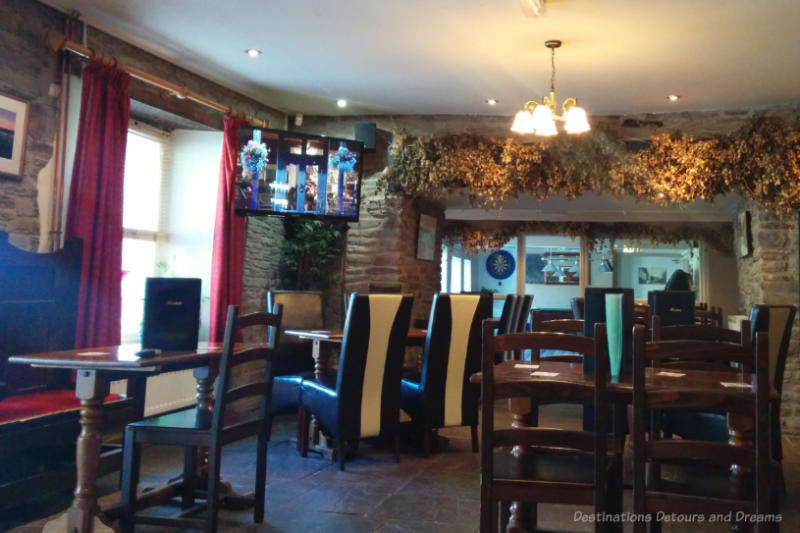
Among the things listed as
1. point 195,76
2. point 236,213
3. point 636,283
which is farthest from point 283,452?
point 636,283

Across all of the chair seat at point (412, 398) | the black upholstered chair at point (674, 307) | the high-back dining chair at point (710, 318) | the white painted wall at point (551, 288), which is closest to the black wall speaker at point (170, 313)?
the chair seat at point (412, 398)

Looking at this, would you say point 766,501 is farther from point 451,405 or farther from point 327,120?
point 327,120

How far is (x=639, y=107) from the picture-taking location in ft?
18.7

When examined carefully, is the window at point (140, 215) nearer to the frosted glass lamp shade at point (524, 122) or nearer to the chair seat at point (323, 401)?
→ the chair seat at point (323, 401)

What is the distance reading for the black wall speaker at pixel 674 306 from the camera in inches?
159

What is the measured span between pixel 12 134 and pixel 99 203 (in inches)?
25.5

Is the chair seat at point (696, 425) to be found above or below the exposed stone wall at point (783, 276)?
below

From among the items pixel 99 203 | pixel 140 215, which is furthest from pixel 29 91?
pixel 140 215

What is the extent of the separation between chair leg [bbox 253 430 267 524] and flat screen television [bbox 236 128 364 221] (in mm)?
2890

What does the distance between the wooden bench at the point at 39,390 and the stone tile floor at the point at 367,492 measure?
0.94ft

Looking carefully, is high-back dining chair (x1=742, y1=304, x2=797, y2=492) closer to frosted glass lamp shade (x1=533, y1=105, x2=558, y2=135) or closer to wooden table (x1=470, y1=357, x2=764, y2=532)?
wooden table (x1=470, y1=357, x2=764, y2=532)

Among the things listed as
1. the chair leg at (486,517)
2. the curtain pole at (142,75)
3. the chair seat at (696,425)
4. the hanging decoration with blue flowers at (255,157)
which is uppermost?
the curtain pole at (142,75)

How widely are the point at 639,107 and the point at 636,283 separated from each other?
7.11m

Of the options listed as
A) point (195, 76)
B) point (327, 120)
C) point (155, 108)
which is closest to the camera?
point (155, 108)
